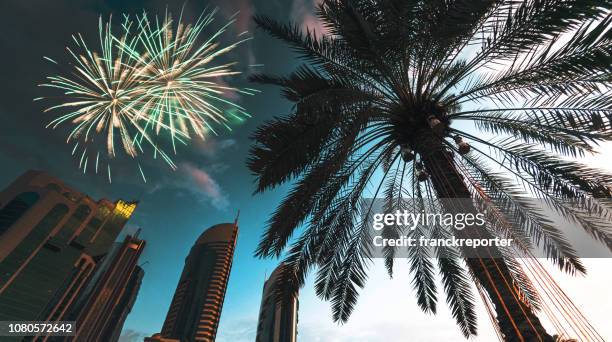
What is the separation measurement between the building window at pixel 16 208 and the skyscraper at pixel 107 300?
58.1 m

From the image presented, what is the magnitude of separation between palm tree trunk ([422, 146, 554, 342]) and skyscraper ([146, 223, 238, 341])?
128902 mm

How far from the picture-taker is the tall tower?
83.2 metres

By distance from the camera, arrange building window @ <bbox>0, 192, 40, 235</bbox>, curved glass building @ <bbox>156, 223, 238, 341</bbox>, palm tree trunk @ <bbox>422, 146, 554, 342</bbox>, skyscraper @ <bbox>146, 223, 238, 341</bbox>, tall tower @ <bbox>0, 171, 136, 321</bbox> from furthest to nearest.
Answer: curved glass building @ <bbox>156, 223, 238, 341</bbox> → skyscraper @ <bbox>146, 223, 238, 341</bbox> → building window @ <bbox>0, 192, 40, 235</bbox> → tall tower @ <bbox>0, 171, 136, 321</bbox> → palm tree trunk @ <bbox>422, 146, 554, 342</bbox>

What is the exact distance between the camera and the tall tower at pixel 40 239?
83.2 meters

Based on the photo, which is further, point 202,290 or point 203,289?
point 203,289

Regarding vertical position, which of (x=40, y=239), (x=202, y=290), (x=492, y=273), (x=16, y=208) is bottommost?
(x=492, y=273)

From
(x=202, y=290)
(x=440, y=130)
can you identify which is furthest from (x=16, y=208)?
(x=440, y=130)

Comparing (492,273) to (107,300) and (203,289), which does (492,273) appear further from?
(107,300)

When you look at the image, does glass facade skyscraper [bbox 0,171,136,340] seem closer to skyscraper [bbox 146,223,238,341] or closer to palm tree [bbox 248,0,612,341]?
Answer: skyscraper [bbox 146,223,238,341]

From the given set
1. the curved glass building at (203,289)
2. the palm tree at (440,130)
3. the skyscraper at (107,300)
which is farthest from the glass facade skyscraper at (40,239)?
the palm tree at (440,130)

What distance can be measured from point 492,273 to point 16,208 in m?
131

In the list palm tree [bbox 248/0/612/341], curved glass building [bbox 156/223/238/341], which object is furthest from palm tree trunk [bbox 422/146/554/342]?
curved glass building [bbox 156/223/238/341]

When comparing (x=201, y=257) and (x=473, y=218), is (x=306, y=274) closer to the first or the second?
(x=473, y=218)

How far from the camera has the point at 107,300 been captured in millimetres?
139125
